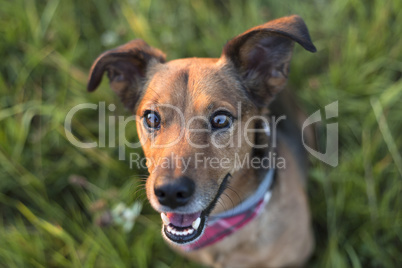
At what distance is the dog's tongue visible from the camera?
235 centimetres

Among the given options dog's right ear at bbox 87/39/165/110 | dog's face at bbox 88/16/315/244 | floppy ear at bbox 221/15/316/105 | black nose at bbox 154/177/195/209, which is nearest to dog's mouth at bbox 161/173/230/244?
dog's face at bbox 88/16/315/244

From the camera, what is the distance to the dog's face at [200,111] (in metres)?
2.13

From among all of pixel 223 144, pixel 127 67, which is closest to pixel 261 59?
pixel 223 144

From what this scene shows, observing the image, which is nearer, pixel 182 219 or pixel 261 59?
pixel 182 219

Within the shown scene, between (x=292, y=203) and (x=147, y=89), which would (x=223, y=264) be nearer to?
(x=292, y=203)

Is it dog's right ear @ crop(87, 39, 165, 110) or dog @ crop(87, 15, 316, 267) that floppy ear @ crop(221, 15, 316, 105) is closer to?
dog @ crop(87, 15, 316, 267)

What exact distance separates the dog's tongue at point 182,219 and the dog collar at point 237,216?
0.30 m

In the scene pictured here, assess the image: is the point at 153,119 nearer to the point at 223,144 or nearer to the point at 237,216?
the point at 223,144

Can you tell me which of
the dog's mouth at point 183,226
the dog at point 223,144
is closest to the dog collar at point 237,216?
the dog at point 223,144

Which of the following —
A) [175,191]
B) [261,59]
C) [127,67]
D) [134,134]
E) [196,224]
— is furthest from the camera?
[134,134]

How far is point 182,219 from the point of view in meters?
2.37

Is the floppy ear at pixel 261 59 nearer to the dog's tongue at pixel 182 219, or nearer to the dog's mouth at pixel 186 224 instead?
the dog's mouth at pixel 186 224

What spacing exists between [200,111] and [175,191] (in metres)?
0.55

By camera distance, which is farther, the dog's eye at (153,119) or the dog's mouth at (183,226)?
the dog's eye at (153,119)
